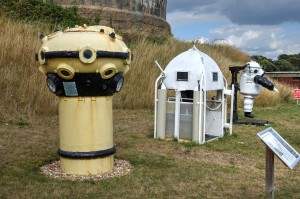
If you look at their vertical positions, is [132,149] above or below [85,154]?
below

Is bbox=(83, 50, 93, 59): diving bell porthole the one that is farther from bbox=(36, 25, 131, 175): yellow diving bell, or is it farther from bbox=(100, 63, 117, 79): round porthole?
bbox=(100, 63, 117, 79): round porthole

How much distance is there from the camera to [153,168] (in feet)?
22.3

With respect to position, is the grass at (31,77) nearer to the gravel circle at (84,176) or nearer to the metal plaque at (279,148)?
the gravel circle at (84,176)

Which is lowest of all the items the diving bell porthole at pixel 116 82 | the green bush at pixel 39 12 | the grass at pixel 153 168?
the grass at pixel 153 168

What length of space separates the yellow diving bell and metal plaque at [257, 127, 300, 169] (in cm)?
227

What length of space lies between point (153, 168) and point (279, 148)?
2.56m

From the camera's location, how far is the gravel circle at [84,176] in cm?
613

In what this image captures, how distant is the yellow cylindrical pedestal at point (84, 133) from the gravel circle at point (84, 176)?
0.08 meters

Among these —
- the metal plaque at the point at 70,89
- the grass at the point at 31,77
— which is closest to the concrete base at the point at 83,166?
the metal plaque at the point at 70,89

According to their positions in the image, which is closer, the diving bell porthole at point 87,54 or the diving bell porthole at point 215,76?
the diving bell porthole at point 87,54

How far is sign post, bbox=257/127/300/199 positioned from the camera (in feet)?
14.8

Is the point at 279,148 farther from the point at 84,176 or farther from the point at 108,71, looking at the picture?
the point at 84,176

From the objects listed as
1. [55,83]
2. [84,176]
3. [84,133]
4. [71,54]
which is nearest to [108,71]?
[71,54]

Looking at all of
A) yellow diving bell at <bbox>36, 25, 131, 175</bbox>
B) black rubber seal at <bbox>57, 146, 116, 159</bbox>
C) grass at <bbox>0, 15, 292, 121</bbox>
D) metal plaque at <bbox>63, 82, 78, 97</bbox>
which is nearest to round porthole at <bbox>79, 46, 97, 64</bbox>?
yellow diving bell at <bbox>36, 25, 131, 175</bbox>
